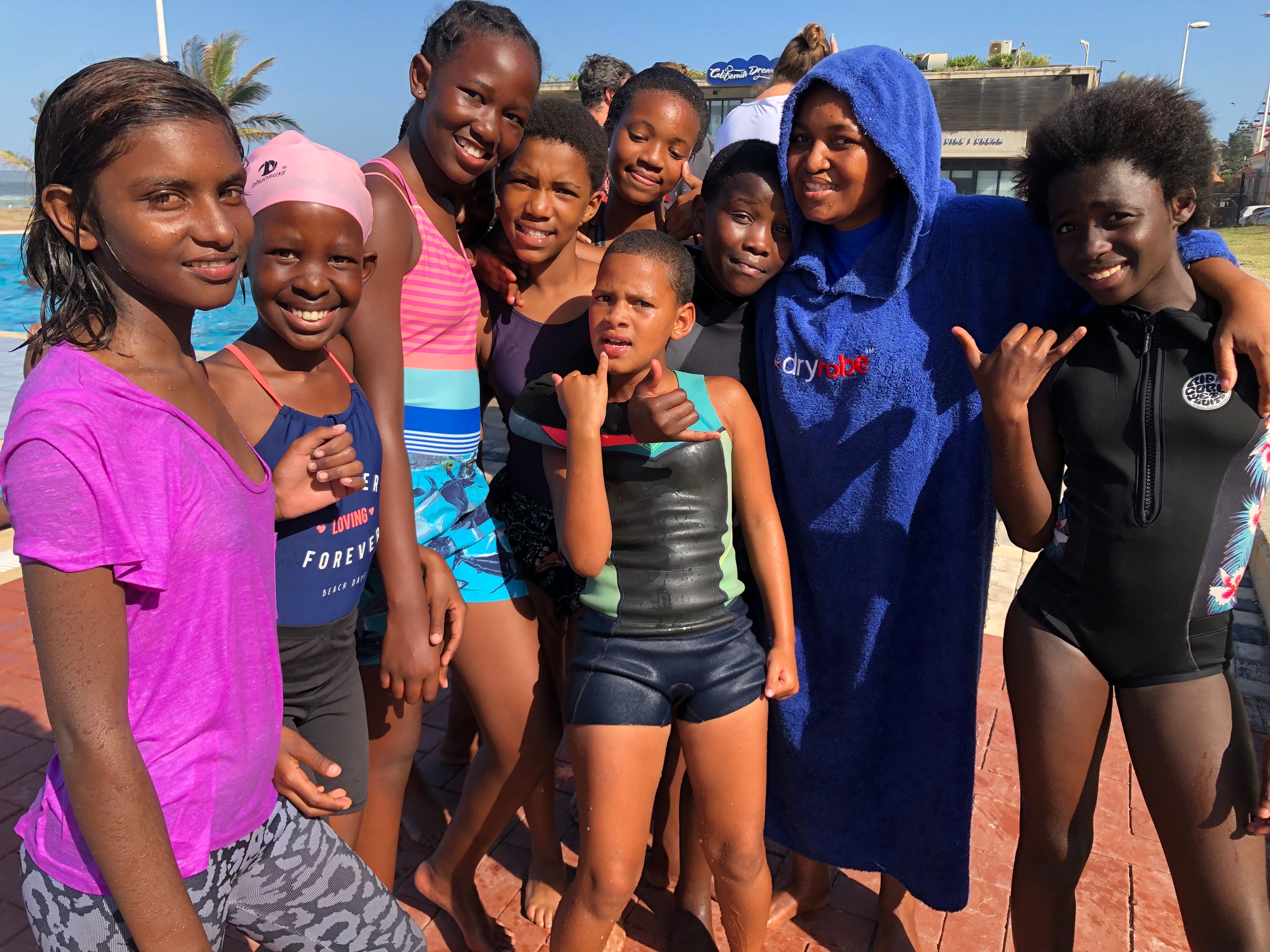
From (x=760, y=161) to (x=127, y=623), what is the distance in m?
1.80

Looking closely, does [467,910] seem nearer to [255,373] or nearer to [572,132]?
[255,373]

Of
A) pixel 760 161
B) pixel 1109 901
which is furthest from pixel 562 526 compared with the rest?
pixel 1109 901

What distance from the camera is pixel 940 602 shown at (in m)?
2.27

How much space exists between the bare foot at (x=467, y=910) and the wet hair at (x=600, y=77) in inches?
158

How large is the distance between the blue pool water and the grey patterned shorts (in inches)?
573

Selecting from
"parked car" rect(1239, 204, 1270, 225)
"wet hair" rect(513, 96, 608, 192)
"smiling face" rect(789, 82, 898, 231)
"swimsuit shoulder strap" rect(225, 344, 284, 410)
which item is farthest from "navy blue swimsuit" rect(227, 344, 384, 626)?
"parked car" rect(1239, 204, 1270, 225)

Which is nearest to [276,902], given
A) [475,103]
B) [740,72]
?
[475,103]

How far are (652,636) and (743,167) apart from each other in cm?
123

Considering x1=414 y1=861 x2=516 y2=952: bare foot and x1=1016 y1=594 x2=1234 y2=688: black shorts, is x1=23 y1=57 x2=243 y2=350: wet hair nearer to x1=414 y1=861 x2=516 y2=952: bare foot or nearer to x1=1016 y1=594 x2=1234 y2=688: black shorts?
x1=414 y1=861 x2=516 y2=952: bare foot

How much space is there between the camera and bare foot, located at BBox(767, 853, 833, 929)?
8.65ft

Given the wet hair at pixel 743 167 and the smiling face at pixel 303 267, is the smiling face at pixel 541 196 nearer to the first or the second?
the wet hair at pixel 743 167

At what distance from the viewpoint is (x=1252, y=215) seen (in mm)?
40812

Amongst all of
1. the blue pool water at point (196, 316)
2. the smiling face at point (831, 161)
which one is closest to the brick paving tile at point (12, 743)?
the smiling face at point (831, 161)

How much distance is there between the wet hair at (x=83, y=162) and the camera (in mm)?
1266
